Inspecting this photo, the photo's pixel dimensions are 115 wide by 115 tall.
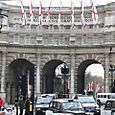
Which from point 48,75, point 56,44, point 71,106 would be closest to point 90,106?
point 71,106

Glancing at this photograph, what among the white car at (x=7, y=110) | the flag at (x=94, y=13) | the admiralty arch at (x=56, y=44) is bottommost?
the white car at (x=7, y=110)

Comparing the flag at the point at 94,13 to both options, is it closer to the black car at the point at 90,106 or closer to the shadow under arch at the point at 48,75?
the shadow under arch at the point at 48,75

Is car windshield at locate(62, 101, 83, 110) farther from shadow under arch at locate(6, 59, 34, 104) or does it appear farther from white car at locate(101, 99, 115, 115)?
shadow under arch at locate(6, 59, 34, 104)

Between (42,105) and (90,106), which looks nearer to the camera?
(90,106)

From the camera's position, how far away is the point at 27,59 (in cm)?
7069

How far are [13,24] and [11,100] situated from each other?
526 inches

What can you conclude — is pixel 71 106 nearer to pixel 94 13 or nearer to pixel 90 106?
pixel 90 106

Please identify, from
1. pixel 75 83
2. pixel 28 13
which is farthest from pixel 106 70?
pixel 28 13

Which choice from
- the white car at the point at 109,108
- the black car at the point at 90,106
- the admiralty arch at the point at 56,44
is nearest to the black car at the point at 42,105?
the black car at the point at 90,106

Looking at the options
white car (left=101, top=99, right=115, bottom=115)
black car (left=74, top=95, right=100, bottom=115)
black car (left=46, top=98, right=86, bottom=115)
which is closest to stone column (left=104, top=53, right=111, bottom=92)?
black car (left=74, top=95, right=100, bottom=115)

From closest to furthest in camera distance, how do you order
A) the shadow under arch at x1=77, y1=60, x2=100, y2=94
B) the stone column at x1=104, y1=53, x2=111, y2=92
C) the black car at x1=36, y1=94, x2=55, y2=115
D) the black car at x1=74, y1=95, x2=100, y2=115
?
1. the black car at x1=74, y1=95, x2=100, y2=115
2. the black car at x1=36, y1=94, x2=55, y2=115
3. the stone column at x1=104, y1=53, x2=111, y2=92
4. the shadow under arch at x1=77, y1=60, x2=100, y2=94

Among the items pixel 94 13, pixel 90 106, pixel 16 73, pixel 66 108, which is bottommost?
pixel 90 106

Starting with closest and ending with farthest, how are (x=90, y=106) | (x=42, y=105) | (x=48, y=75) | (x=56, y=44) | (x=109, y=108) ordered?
(x=109, y=108)
(x=90, y=106)
(x=42, y=105)
(x=56, y=44)
(x=48, y=75)

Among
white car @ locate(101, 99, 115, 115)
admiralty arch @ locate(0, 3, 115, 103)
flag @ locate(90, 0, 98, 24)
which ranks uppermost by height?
flag @ locate(90, 0, 98, 24)
